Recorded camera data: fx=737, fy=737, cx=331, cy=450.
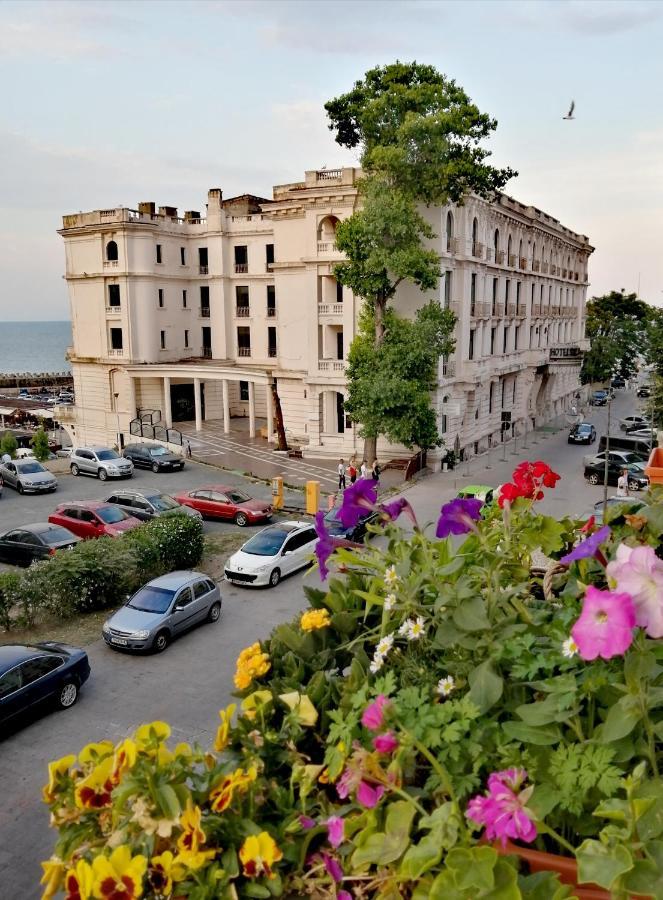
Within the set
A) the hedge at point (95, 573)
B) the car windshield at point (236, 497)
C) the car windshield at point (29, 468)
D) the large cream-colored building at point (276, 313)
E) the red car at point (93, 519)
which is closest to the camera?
the hedge at point (95, 573)

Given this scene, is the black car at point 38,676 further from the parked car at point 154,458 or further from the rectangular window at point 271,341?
the rectangular window at point 271,341

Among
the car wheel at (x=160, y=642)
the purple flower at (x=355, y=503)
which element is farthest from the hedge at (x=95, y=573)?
the purple flower at (x=355, y=503)

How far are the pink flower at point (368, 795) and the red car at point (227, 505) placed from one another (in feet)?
75.7

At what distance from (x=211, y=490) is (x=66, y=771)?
23743mm

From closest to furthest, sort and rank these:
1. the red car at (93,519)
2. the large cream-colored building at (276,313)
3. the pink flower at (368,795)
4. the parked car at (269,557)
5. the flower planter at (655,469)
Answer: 1. the pink flower at (368,795)
2. the flower planter at (655,469)
3. the parked car at (269,557)
4. the red car at (93,519)
5. the large cream-colored building at (276,313)

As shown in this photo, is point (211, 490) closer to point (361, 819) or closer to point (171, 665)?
point (171, 665)

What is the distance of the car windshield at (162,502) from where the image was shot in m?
24.9

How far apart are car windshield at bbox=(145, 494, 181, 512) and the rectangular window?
60.5ft

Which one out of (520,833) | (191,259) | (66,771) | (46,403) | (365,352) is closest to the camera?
(520,833)

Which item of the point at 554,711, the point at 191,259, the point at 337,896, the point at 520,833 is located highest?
the point at 191,259

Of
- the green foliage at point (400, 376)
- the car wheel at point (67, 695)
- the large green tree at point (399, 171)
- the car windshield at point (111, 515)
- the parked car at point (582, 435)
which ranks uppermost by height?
the large green tree at point (399, 171)

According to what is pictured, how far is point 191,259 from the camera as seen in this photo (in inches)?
1759

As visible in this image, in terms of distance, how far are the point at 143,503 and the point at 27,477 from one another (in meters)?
7.88

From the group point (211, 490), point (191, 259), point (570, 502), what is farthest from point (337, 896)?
point (191, 259)
